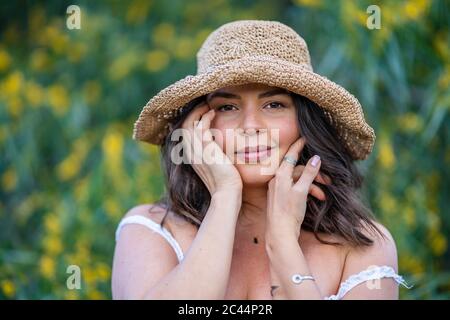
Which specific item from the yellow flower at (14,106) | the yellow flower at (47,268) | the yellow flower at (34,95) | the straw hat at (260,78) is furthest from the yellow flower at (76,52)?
the straw hat at (260,78)

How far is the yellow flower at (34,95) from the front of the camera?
16.1ft

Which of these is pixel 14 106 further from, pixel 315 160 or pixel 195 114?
pixel 315 160

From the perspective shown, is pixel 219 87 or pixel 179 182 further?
pixel 179 182

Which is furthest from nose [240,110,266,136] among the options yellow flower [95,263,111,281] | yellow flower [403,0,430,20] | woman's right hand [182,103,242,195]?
yellow flower [403,0,430,20]

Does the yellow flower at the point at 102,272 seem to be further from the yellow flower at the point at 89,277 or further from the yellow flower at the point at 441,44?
the yellow flower at the point at 441,44

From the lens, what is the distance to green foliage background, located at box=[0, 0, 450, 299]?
4055mm

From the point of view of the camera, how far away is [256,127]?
7.84 ft

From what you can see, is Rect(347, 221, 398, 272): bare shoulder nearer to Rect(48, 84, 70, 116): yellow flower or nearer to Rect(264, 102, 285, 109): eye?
Rect(264, 102, 285, 109): eye

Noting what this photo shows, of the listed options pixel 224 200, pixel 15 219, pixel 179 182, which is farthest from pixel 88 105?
pixel 224 200

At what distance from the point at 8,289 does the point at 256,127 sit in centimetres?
144
